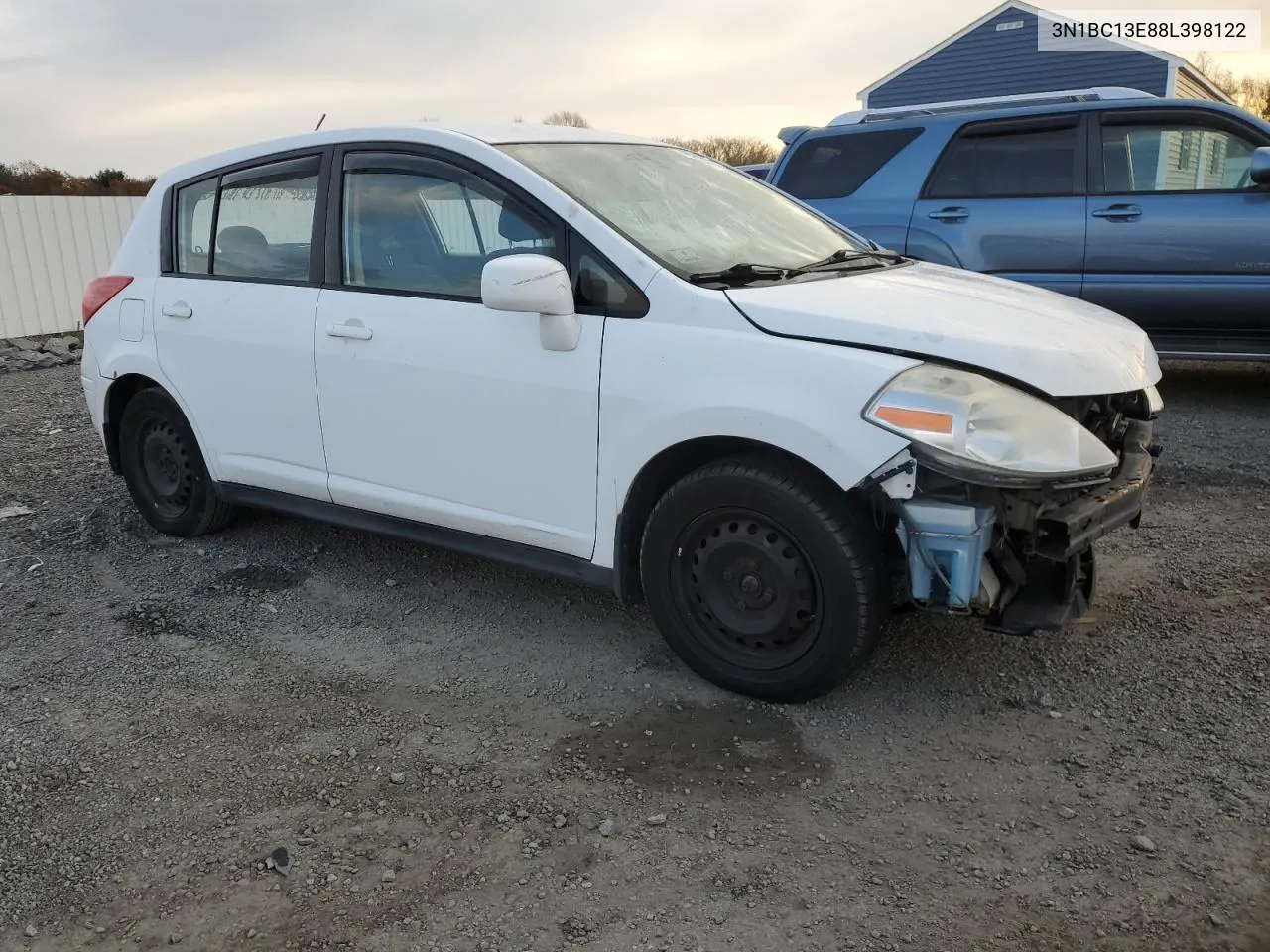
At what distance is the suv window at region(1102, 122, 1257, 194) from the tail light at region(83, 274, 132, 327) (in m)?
5.78

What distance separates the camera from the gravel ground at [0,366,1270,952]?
235 centimetres

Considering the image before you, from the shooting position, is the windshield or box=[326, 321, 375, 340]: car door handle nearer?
the windshield

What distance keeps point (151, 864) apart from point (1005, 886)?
2.06 metres

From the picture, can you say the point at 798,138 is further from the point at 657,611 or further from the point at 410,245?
the point at 657,611

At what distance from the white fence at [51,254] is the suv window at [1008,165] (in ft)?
33.3

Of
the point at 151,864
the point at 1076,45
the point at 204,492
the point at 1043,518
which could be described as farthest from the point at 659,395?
the point at 1076,45

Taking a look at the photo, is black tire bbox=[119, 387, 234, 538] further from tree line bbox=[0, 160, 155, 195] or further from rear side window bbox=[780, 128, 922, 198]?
tree line bbox=[0, 160, 155, 195]

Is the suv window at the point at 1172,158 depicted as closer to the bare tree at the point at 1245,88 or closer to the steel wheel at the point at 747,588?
the steel wheel at the point at 747,588

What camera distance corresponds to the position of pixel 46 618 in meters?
4.16

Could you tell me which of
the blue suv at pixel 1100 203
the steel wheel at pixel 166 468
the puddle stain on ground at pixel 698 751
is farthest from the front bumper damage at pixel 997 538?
the blue suv at pixel 1100 203

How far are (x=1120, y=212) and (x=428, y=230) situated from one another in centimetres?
482

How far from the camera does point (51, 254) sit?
12.9 m

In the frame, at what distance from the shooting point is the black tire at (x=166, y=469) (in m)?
4.74

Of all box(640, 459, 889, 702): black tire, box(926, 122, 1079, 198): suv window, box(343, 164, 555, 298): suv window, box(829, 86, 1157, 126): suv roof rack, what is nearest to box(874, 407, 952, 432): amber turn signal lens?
box(640, 459, 889, 702): black tire
